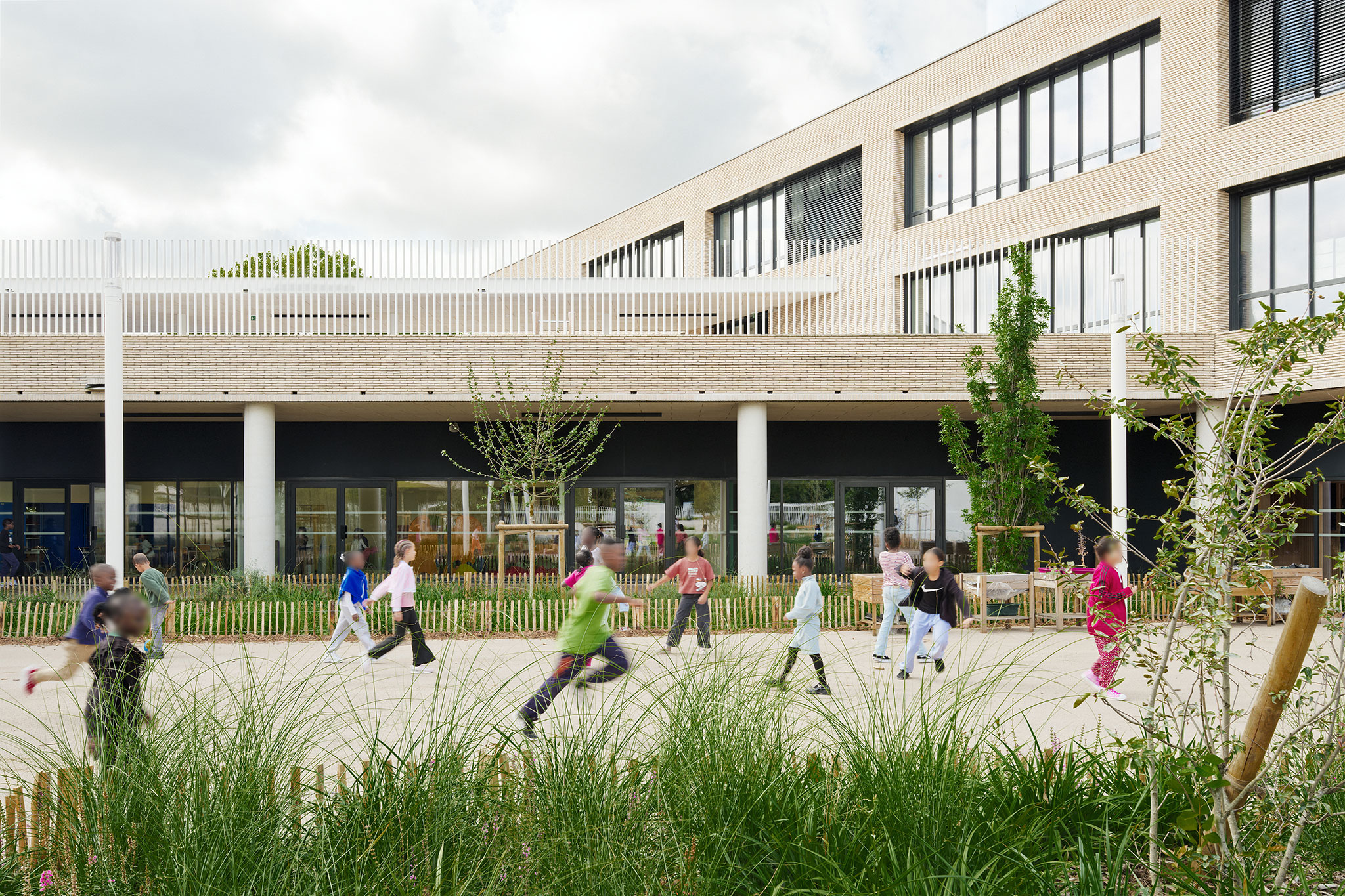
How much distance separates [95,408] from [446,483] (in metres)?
7.60

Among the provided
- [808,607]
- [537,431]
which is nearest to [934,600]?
[808,607]

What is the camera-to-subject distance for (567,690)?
20.2 feet

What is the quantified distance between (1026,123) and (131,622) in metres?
22.8

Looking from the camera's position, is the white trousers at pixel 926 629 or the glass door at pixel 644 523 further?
the glass door at pixel 644 523

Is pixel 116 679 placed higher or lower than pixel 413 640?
higher

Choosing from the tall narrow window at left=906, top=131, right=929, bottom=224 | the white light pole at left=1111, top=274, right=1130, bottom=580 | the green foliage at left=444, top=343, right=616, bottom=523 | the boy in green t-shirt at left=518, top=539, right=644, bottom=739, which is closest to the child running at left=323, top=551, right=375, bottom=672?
the boy in green t-shirt at left=518, top=539, right=644, bottom=739

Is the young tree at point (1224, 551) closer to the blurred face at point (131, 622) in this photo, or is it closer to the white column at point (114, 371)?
the blurred face at point (131, 622)

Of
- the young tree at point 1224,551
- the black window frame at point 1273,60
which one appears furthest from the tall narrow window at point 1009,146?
the young tree at point 1224,551

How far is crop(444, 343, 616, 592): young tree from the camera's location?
19.3m

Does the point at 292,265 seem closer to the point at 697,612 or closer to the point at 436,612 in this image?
the point at 436,612

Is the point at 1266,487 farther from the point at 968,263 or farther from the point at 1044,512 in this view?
the point at 968,263

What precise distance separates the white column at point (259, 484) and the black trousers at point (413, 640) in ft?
30.8

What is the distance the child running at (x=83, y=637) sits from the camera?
5.59 meters

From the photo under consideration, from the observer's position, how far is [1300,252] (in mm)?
18844
